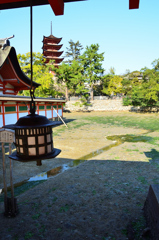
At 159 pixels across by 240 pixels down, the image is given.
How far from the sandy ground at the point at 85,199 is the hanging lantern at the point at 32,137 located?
2.33 meters

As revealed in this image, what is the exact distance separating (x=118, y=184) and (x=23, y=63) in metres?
24.3

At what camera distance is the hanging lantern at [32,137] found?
2109 mm

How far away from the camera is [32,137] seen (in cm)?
216

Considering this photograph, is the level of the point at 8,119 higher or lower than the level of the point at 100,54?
lower

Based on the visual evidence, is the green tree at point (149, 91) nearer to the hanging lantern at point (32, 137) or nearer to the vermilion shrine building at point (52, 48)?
the vermilion shrine building at point (52, 48)

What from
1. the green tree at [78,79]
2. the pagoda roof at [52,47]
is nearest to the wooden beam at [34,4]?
the green tree at [78,79]

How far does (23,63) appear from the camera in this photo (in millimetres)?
25531

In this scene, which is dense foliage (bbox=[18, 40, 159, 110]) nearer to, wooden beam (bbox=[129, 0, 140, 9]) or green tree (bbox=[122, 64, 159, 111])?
green tree (bbox=[122, 64, 159, 111])

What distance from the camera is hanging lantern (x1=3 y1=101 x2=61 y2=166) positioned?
6.92 feet

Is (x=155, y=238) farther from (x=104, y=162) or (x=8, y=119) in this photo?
(x=8, y=119)

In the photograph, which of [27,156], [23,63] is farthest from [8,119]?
[23,63]

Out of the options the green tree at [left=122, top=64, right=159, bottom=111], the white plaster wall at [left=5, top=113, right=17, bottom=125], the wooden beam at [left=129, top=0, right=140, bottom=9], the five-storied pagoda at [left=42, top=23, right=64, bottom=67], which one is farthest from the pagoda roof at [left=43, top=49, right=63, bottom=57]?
the wooden beam at [left=129, top=0, right=140, bottom=9]

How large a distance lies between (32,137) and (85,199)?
345 centimetres

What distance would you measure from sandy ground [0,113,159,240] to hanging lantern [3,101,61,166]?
2.33 meters
